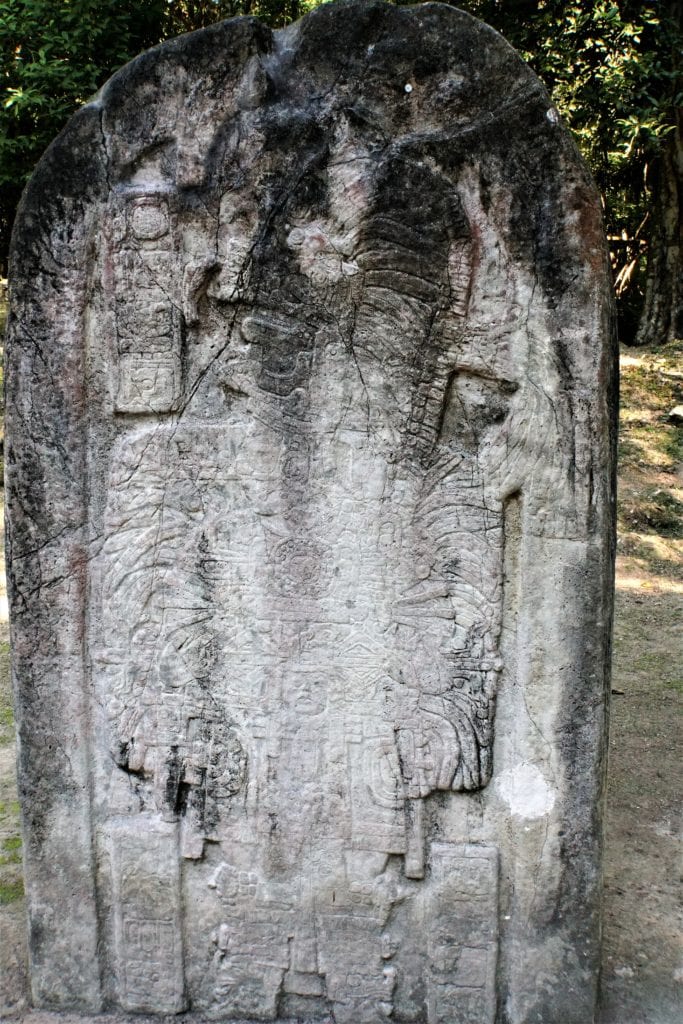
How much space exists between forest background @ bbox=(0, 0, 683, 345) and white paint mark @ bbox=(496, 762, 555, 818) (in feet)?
20.4

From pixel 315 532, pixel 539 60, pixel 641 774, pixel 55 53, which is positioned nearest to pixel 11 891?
pixel 315 532

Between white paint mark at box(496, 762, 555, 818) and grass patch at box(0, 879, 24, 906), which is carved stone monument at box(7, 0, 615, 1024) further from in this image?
grass patch at box(0, 879, 24, 906)

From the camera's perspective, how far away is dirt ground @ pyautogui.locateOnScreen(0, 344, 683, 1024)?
3.09 metres

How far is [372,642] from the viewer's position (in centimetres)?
274

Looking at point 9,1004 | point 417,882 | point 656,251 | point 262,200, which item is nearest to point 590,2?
point 656,251

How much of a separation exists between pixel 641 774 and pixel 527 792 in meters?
1.89

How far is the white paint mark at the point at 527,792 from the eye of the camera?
8.84ft

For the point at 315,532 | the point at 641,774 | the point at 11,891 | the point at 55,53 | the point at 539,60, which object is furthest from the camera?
the point at 539,60

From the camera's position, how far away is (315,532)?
2.71m

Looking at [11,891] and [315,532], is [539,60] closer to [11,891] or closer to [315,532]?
[315,532]

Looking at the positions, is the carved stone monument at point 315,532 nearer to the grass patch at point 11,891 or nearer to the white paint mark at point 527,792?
the white paint mark at point 527,792

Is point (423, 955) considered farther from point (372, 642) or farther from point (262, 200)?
point (262, 200)

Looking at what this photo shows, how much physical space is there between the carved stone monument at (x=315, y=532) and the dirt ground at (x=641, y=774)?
36 centimetres

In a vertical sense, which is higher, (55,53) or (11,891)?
(55,53)
